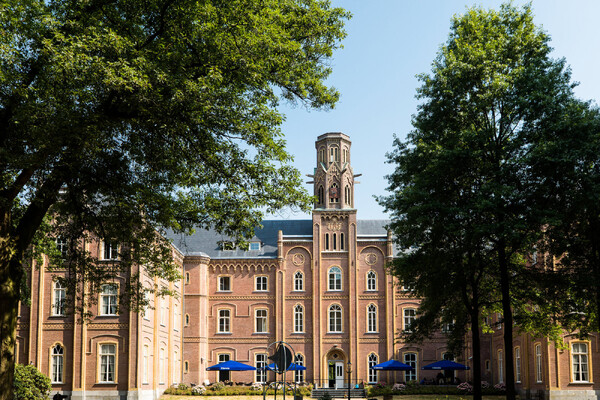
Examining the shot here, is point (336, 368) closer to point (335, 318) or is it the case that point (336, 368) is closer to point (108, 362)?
point (335, 318)

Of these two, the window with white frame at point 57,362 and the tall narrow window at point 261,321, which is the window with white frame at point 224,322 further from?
the window with white frame at point 57,362

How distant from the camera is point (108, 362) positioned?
3331 centimetres

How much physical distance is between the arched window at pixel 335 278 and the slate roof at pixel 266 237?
2740 mm

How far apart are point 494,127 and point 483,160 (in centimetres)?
132

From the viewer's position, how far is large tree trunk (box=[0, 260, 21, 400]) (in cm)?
1323

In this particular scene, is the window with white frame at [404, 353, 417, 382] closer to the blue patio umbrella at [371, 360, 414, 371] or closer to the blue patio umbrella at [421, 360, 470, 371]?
the blue patio umbrella at [421, 360, 470, 371]

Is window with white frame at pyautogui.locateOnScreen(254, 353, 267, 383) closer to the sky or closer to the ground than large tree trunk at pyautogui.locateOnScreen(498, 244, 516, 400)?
closer to the ground

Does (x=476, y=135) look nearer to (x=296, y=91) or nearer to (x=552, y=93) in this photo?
(x=552, y=93)

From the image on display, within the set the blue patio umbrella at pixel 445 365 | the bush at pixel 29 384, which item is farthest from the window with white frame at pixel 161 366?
the blue patio umbrella at pixel 445 365

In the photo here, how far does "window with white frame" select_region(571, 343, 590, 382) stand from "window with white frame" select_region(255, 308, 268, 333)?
2055 cm

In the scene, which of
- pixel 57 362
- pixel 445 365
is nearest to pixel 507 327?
pixel 445 365

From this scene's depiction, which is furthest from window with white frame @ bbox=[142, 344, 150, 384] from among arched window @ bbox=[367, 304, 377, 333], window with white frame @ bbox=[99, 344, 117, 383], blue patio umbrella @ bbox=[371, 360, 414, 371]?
arched window @ bbox=[367, 304, 377, 333]

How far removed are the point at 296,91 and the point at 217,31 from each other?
2.63 m

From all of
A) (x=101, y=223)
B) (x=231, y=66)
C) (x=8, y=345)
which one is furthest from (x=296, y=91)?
(x=8, y=345)
